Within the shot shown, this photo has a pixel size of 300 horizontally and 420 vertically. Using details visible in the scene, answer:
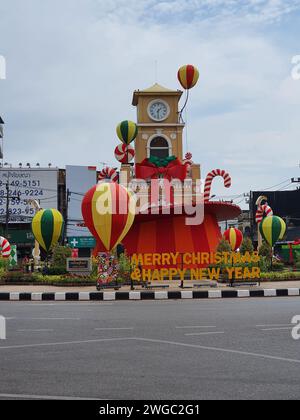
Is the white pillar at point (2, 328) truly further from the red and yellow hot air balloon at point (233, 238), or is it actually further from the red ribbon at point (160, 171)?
the red and yellow hot air balloon at point (233, 238)

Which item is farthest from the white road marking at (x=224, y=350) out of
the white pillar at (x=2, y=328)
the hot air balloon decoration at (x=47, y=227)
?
the hot air balloon decoration at (x=47, y=227)

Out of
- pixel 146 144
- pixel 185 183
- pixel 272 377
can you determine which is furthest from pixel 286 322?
pixel 146 144

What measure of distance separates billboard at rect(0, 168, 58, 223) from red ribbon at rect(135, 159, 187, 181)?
25859 millimetres

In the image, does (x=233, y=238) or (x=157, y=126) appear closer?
(x=233, y=238)

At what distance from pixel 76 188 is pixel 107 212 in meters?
38.7

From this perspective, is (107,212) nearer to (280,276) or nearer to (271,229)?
(280,276)

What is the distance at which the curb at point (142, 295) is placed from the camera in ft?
52.8

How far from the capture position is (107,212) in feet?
60.6

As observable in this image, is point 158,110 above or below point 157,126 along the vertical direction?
above

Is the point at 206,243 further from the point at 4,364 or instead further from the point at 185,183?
the point at 4,364

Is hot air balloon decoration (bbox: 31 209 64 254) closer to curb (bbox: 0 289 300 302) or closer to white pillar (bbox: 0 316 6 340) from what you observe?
curb (bbox: 0 289 300 302)

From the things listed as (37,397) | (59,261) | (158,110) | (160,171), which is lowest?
(37,397)

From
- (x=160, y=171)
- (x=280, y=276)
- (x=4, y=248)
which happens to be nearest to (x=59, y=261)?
(x=4, y=248)
